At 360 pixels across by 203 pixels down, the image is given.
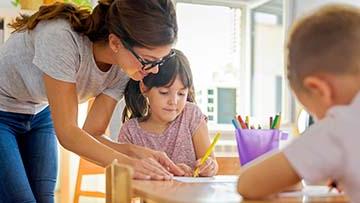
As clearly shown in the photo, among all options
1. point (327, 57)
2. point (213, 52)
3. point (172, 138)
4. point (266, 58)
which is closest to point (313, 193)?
point (327, 57)

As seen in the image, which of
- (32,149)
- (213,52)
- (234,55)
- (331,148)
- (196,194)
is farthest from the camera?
(234,55)

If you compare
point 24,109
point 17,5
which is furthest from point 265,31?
point 24,109

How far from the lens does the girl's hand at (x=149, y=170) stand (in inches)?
41.3

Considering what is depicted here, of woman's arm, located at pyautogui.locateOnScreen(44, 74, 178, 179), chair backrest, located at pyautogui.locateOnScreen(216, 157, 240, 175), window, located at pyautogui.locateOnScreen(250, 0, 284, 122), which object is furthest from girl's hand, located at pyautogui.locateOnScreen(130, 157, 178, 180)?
window, located at pyautogui.locateOnScreen(250, 0, 284, 122)

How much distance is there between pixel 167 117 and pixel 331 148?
0.96 meters

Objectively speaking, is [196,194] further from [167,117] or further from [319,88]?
[167,117]

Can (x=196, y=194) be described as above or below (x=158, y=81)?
below

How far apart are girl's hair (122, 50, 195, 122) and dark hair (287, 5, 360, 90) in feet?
2.82

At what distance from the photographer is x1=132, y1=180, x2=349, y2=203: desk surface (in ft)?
2.31

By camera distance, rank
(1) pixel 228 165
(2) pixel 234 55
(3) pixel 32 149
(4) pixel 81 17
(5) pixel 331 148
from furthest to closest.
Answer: (2) pixel 234 55 < (1) pixel 228 165 < (3) pixel 32 149 < (4) pixel 81 17 < (5) pixel 331 148

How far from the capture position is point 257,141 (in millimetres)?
1010

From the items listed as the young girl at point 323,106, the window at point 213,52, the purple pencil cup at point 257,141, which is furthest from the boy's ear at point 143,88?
the window at point 213,52

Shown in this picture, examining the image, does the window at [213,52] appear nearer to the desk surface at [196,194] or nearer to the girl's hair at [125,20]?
the girl's hair at [125,20]

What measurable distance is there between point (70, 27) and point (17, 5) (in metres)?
1.62
